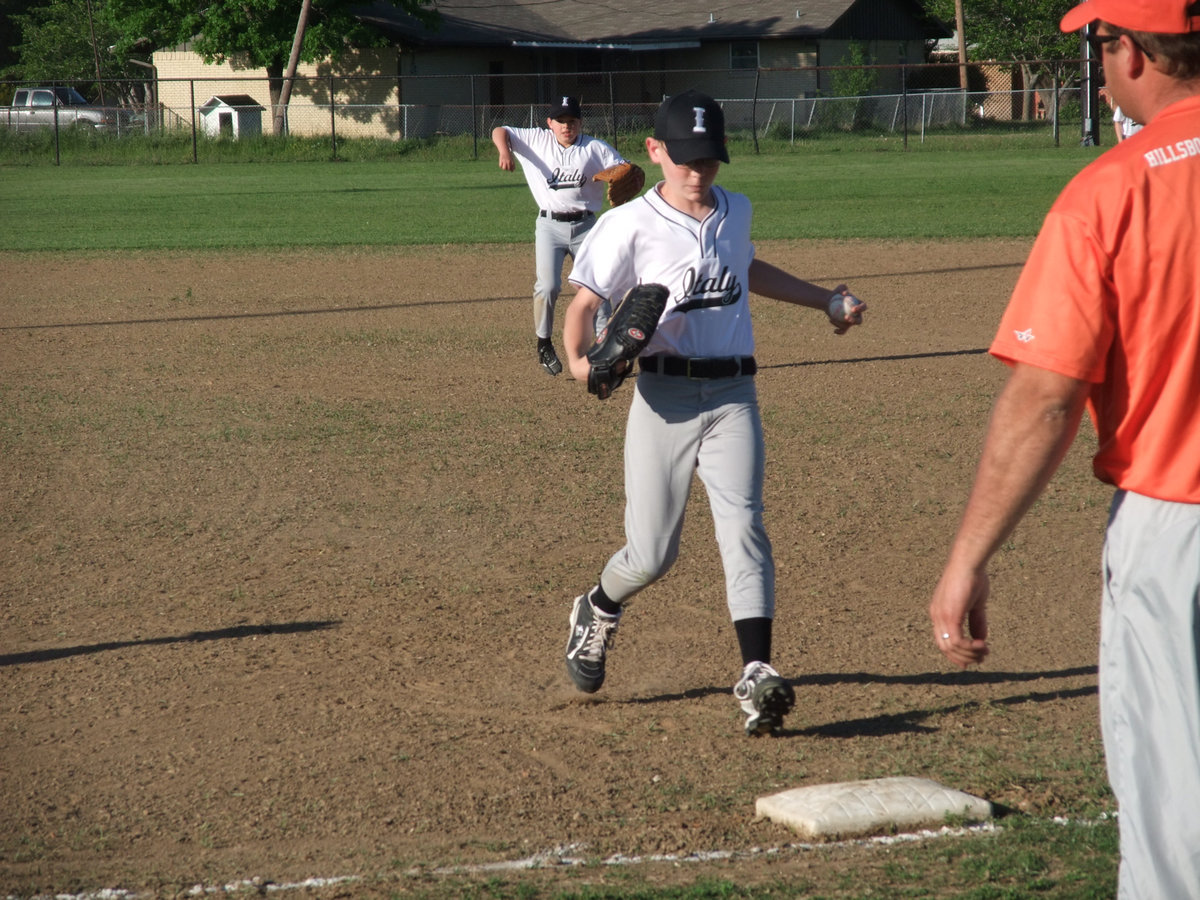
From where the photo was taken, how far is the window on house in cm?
4994

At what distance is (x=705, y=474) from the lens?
4.34 metres

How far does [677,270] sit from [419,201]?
816 inches

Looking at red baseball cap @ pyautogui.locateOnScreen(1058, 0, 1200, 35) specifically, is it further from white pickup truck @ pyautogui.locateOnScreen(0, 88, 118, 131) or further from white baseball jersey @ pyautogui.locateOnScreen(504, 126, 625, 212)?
white pickup truck @ pyautogui.locateOnScreen(0, 88, 118, 131)

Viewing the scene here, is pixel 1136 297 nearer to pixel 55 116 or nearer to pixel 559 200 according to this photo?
pixel 559 200

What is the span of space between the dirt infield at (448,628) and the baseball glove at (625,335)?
3.91 feet

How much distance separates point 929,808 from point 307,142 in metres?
36.4

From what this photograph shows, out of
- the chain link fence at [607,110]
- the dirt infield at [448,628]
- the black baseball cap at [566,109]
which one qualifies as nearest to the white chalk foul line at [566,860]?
the dirt infield at [448,628]

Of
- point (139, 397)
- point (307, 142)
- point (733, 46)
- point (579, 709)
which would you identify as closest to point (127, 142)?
point (307, 142)

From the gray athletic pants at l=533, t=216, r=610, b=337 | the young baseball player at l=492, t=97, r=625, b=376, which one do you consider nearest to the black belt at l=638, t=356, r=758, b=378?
the young baseball player at l=492, t=97, r=625, b=376

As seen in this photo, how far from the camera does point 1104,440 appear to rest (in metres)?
2.32

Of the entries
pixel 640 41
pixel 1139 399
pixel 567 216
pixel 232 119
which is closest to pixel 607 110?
pixel 640 41

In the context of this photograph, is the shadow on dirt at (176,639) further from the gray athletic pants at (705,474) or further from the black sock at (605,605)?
the gray athletic pants at (705,474)

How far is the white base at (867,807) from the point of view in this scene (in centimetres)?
345

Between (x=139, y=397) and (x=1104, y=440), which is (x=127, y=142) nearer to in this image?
(x=139, y=397)
